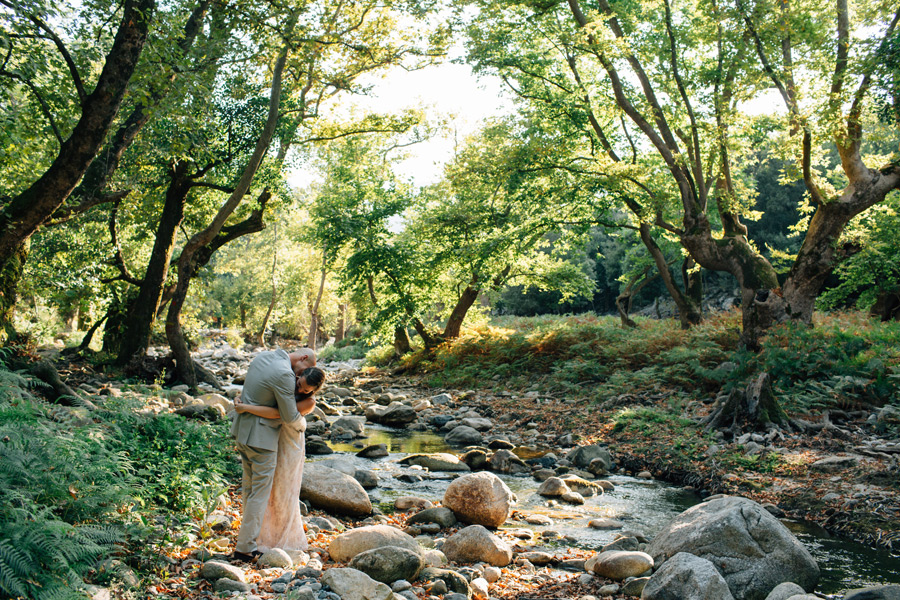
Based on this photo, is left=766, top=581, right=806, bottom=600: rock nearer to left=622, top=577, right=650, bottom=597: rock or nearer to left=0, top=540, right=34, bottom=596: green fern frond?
left=622, top=577, right=650, bottom=597: rock

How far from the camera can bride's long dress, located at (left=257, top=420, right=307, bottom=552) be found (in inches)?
192

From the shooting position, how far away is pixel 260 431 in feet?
15.5

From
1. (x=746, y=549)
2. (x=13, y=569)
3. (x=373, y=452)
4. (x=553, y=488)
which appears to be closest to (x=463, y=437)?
(x=373, y=452)

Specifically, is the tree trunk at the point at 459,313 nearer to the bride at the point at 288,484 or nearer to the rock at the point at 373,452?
the rock at the point at 373,452

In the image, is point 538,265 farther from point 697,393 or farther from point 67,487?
point 67,487

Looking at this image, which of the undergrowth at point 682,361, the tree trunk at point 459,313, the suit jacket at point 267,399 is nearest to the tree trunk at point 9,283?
the suit jacket at point 267,399

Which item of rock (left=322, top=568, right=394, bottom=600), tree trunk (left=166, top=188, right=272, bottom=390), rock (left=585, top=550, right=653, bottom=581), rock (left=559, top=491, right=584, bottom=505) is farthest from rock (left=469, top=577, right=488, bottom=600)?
tree trunk (left=166, top=188, right=272, bottom=390)

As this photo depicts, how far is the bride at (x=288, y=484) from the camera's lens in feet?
15.8

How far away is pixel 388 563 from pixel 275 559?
88 cm

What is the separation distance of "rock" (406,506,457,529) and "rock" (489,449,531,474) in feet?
8.70

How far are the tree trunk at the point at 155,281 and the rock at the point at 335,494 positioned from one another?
318 inches

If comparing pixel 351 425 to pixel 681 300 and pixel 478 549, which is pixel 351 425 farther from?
pixel 681 300

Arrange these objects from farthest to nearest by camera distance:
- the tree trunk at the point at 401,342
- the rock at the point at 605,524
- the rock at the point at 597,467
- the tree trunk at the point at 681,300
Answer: the tree trunk at the point at 401,342, the tree trunk at the point at 681,300, the rock at the point at 597,467, the rock at the point at 605,524

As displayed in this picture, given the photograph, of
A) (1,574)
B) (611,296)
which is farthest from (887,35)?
(611,296)
